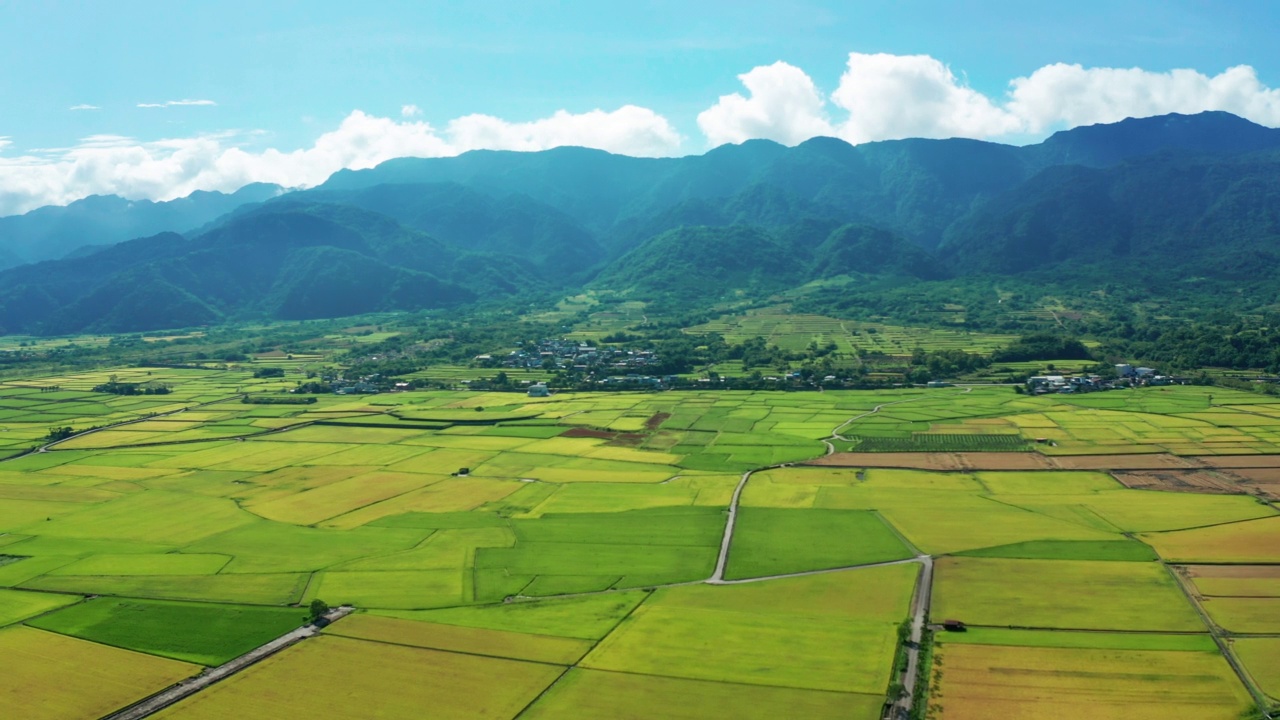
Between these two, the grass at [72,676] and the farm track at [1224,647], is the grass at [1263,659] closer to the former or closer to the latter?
the farm track at [1224,647]

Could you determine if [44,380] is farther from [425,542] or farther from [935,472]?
[935,472]

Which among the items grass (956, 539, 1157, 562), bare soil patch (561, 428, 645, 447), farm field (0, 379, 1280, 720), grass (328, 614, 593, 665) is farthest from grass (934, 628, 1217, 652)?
bare soil patch (561, 428, 645, 447)

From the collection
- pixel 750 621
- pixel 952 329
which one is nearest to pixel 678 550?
pixel 750 621

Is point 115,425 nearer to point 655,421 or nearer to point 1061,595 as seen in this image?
point 655,421

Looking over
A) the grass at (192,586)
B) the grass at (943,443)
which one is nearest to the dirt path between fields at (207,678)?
the grass at (192,586)

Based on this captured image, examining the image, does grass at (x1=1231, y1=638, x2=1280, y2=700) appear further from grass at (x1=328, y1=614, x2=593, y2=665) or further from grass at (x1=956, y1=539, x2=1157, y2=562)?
grass at (x1=328, y1=614, x2=593, y2=665)

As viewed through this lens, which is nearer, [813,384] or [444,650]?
[444,650]

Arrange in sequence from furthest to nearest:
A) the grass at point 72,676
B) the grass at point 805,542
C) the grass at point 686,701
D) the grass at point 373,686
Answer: the grass at point 805,542 → the grass at point 72,676 → the grass at point 373,686 → the grass at point 686,701
